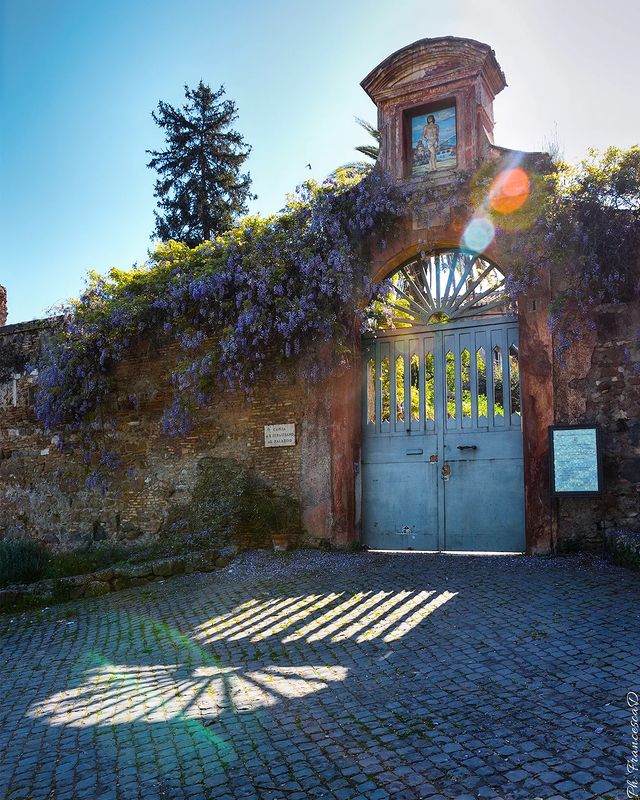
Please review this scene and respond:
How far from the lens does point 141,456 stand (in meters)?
10.3

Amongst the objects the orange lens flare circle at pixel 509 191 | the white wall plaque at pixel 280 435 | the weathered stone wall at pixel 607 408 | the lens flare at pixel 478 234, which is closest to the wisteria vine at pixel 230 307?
the white wall plaque at pixel 280 435

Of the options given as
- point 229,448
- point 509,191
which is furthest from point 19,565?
point 509,191

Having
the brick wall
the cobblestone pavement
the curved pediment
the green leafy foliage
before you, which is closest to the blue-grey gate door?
the brick wall

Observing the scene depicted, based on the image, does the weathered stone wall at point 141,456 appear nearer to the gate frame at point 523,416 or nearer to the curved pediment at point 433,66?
the gate frame at point 523,416

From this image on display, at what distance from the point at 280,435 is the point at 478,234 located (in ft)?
11.5

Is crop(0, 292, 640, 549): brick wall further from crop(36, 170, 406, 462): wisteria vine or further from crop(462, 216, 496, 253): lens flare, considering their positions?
crop(462, 216, 496, 253): lens flare

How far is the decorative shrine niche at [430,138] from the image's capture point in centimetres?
902

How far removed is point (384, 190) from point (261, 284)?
1.95m

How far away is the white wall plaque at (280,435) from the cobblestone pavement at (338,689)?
8.05 feet

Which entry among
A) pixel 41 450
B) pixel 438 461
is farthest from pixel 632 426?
pixel 41 450

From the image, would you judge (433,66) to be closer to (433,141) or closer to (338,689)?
(433,141)

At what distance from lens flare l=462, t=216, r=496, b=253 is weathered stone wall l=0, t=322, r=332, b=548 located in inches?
102

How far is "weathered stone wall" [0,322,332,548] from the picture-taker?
903 centimetres

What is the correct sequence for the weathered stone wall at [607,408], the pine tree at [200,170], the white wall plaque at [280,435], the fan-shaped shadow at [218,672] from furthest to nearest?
the pine tree at [200,170]
the white wall plaque at [280,435]
the weathered stone wall at [607,408]
the fan-shaped shadow at [218,672]
